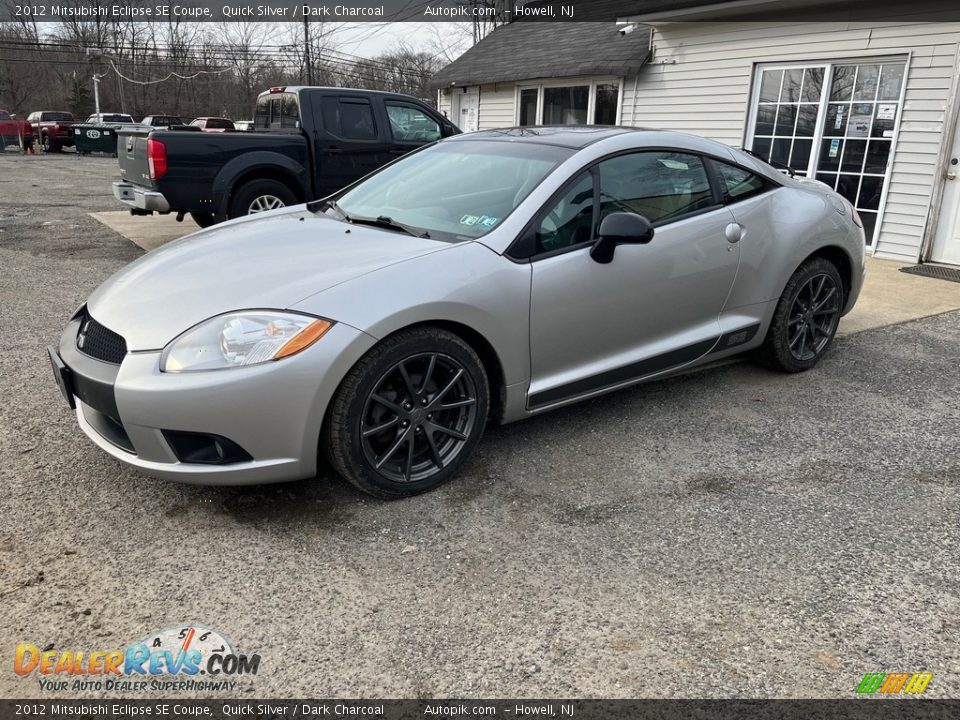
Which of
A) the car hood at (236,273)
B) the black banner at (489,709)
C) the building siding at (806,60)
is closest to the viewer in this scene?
the black banner at (489,709)

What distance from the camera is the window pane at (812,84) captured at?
8953 mm

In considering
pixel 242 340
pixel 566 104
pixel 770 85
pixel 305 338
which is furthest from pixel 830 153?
pixel 242 340

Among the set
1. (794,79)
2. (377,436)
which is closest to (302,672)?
(377,436)

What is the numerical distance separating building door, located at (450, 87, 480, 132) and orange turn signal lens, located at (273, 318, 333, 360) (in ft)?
47.7

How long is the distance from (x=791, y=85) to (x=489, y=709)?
9.63 metres

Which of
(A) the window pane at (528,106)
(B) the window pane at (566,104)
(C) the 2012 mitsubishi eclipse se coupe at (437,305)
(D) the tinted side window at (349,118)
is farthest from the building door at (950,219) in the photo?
(A) the window pane at (528,106)

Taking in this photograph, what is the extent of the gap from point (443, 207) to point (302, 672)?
2.21 meters

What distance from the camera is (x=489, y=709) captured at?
1962mm

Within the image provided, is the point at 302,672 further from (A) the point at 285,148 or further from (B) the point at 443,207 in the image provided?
(A) the point at 285,148

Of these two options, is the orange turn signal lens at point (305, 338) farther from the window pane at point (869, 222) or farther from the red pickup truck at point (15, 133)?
the red pickup truck at point (15, 133)

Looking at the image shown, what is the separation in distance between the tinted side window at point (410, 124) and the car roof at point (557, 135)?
4.90 m

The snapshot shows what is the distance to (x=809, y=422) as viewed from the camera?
12.8ft

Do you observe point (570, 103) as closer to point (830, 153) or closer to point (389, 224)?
point (830, 153)

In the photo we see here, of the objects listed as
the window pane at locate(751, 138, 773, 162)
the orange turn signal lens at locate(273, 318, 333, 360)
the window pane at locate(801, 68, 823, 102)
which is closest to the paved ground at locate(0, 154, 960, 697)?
the orange turn signal lens at locate(273, 318, 333, 360)
